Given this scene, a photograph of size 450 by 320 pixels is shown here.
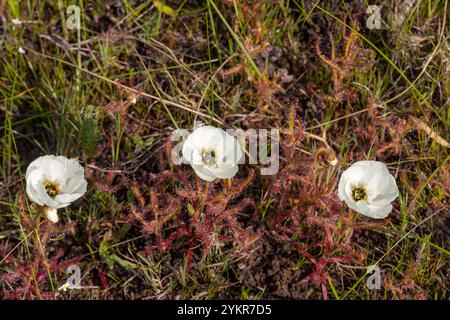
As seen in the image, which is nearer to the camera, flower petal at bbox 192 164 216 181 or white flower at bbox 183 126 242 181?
flower petal at bbox 192 164 216 181

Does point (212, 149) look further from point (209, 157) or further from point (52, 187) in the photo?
point (52, 187)

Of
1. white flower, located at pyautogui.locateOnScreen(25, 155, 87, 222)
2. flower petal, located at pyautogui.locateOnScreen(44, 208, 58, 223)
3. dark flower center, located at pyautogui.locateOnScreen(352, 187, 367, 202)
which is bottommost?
dark flower center, located at pyautogui.locateOnScreen(352, 187, 367, 202)

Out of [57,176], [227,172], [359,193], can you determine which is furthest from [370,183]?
[57,176]

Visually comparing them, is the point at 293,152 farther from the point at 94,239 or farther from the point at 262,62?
the point at 94,239

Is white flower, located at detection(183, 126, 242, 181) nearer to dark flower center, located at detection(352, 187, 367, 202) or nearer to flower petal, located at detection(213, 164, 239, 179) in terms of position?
flower petal, located at detection(213, 164, 239, 179)

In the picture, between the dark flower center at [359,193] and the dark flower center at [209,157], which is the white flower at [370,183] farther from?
the dark flower center at [209,157]

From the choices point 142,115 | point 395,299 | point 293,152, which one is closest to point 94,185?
point 142,115

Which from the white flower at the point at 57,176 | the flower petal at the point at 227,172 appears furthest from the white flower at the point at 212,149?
the white flower at the point at 57,176

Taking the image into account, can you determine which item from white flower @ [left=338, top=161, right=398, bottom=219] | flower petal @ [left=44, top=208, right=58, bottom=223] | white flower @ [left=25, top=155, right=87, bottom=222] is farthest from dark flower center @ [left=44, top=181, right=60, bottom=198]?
white flower @ [left=338, top=161, right=398, bottom=219]
